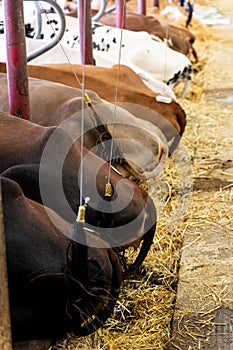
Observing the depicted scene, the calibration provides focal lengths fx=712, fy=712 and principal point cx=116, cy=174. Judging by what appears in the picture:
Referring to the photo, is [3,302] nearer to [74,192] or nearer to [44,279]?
[44,279]

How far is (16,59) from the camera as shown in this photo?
120 inches

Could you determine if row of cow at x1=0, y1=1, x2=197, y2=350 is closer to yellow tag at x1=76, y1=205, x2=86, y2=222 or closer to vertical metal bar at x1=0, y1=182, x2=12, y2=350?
yellow tag at x1=76, y1=205, x2=86, y2=222

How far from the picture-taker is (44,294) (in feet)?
6.92

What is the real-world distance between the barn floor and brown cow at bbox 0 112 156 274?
0.30 metres

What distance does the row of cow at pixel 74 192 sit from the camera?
6.92 feet

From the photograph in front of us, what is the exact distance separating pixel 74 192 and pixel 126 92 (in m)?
1.55

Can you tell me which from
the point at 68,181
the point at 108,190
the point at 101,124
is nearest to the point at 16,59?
the point at 101,124

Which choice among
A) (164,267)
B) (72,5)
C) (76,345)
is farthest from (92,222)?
A: (72,5)

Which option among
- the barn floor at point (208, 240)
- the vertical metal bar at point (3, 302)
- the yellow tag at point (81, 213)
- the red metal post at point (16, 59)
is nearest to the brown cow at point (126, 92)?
the barn floor at point (208, 240)

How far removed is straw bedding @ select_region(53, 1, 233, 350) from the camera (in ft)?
8.62

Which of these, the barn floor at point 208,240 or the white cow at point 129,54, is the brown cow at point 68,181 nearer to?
the barn floor at point 208,240

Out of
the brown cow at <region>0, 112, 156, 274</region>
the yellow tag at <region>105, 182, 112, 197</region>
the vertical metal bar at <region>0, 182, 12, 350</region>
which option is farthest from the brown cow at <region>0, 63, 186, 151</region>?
the vertical metal bar at <region>0, 182, 12, 350</region>

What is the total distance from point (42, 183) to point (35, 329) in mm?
611

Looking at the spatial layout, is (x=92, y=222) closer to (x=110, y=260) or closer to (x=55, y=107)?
(x=110, y=260)
